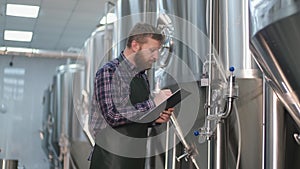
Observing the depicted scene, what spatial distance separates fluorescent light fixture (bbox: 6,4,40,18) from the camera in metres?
4.63

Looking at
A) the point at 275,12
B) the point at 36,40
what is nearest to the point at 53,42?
the point at 36,40

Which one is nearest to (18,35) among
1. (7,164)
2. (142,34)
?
(7,164)

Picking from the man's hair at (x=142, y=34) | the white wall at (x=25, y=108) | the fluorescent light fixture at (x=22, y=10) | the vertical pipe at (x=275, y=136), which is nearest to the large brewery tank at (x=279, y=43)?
the vertical pipe at (x=275, y=136)

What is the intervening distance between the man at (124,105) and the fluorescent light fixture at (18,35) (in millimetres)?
3203

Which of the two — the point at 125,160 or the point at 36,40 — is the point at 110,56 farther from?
the point at 36,40

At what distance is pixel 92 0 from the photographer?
4613 millimetres

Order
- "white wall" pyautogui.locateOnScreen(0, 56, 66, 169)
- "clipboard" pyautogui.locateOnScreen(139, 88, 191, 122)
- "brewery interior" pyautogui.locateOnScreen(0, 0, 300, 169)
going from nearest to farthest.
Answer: "brewery interior" pyautogui.locateOnScreen(0, 0, 300, 169)
"clipboard" pyautogui.locateOnScreen(139, 88, 191, 122)
"white wall" pyautogui.locateOnScreen(0, 56, 66, 169)

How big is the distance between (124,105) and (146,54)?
0.66 feet

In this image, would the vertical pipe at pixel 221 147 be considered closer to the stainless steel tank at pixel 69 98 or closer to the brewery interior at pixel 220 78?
the brewery interior at pixel 220 78

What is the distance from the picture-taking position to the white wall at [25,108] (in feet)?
19.4

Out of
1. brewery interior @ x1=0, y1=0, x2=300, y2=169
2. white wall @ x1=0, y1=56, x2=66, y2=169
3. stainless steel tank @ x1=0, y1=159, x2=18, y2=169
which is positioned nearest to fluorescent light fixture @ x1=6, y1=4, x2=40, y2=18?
brewery interior @ x1=0, y1=0, x2=300, y2=169

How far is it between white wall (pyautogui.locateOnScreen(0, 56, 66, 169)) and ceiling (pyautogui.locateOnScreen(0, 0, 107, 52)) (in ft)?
1.40

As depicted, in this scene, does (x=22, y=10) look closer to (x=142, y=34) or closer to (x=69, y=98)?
(x=69, y=98)

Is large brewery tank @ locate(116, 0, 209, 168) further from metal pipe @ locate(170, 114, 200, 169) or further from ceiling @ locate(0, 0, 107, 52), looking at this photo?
ceiling @ locate(0, 0, 107, 52)
